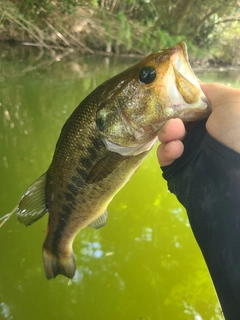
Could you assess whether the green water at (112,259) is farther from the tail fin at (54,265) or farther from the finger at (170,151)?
the finger at (170,151)

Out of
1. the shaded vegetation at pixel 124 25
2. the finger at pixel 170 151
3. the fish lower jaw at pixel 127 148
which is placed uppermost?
the fish lower jaw at pixel 127 148

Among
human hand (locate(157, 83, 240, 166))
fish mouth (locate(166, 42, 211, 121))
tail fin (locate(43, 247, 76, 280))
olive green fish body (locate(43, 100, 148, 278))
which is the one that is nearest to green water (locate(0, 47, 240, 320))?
tail fin (locate(43, 247, 76, 280))

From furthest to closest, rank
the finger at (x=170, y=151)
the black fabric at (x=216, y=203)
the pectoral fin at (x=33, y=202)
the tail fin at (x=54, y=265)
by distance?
the tail fin at (x=54, y=265)
the pectoral fin at (x=33, y=202)
the finger at (x=170, y=151)
the black fabric at (x=216, y=203)

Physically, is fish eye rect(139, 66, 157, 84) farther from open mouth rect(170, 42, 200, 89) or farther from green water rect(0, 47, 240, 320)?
green water rect(0, 47, 240, 320)

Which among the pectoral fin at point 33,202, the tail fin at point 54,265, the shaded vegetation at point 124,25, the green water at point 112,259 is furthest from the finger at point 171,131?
the shaded vegetation at point 124,25

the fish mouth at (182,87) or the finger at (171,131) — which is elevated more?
the fish mouth at (182,87)

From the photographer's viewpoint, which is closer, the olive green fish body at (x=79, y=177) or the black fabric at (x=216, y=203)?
the black fabric at (x=216, y=203)

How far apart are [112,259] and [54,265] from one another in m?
0.89

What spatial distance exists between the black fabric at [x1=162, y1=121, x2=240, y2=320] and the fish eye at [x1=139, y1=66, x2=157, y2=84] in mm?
294

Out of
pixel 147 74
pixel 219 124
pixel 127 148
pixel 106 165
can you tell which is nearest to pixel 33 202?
pixel 106 165

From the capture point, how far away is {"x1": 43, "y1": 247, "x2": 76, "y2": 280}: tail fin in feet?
5.91

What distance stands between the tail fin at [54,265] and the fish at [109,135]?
0.09m

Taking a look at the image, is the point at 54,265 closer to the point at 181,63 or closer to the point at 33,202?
the point at 33,202

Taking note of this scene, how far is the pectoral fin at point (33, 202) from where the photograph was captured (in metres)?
1.66
